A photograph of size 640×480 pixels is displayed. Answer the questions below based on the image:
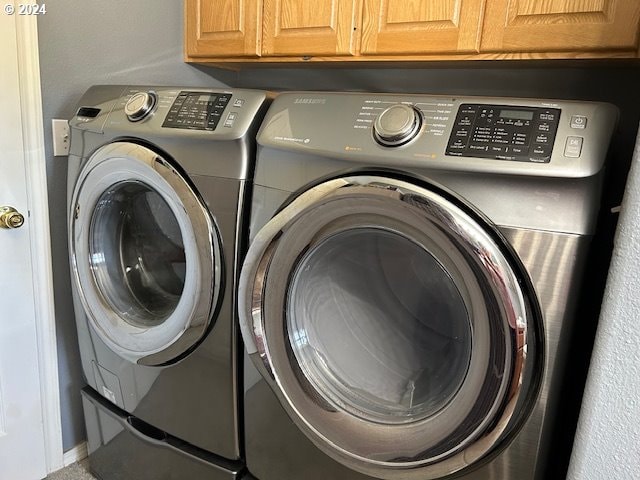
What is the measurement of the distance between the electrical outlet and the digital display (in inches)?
51.6

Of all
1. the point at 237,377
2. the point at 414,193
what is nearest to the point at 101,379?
the point at 237,377

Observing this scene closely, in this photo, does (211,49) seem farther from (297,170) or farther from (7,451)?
(7,451)

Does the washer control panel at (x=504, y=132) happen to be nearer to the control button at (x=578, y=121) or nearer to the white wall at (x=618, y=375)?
the control button at (x=578, y=121)

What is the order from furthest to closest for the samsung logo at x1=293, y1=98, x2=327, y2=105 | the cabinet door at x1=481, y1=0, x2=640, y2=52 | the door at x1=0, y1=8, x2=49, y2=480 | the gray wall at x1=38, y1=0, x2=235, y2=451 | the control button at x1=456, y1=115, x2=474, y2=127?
the gray wall at x1=38, y1=0, x2=235, y2=451 → the door at x1=0, y1=8, x2=49, y2=480 → the cabinet door at x1=481, y1=0, x2=640, y2=52 → the samsung logo at x1=293, y1=98, x2=327, y2=105 → the control button at x1=456, y1=115, x2=474, y2=127

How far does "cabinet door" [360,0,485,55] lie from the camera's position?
1.40 m

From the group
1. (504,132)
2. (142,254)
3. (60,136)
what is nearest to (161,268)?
(142,254)

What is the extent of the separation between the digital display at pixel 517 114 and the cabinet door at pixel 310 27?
2.63 feet

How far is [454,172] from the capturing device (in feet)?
3.02

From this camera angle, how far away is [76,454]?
1806 millimetres

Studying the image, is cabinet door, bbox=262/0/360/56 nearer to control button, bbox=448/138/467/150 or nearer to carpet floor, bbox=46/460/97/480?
control button, bbox=448/138/467/150

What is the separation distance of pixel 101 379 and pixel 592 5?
169 cm

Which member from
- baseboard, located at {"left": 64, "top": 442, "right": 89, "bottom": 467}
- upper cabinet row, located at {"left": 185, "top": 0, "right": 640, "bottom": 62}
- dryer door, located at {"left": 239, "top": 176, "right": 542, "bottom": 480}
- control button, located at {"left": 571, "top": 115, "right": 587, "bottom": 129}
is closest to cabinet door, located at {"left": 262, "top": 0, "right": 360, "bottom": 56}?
upper cabinet row, located at {"left": 185, "top": 0, "right": 640, "bottom": 62}

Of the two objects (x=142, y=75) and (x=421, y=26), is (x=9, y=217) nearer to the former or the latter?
(x=142, y=75)

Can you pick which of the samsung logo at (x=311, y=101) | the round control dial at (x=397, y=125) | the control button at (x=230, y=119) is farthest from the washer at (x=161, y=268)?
the round control dial at (x=397, y=125)
